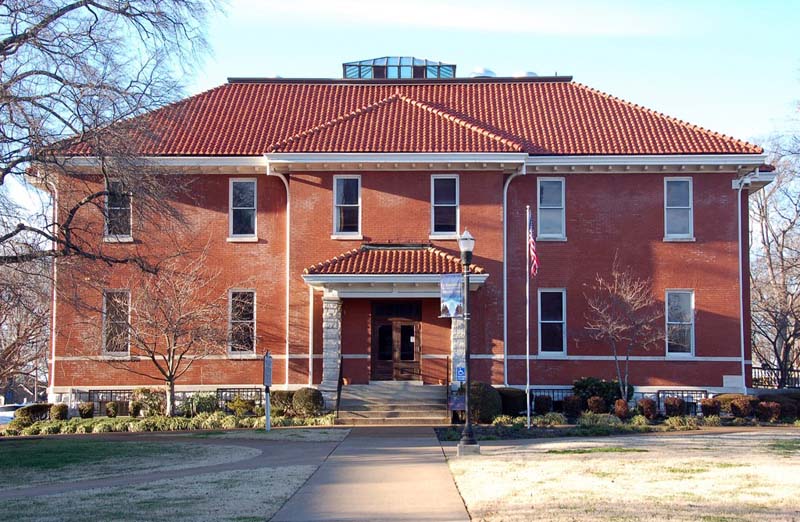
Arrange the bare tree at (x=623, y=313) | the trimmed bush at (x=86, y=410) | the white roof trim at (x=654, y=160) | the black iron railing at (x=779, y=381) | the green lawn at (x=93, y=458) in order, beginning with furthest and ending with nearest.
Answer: the black iron railing at (x=779, y=381) → the white roof trim at (x=654, y=160) → the bare tree at (x=623, y=313) → the trimmed bush at (x=86, y=410) → the green lawn at (x=93, y=458)

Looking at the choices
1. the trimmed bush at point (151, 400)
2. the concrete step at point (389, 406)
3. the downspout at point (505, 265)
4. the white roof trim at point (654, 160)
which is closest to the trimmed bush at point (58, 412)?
the trimmed bush at point (151, 400)

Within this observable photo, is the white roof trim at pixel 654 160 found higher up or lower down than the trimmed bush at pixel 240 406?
higher up

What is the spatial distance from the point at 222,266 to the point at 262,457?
13222 millimetres

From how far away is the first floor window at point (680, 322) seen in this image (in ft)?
102

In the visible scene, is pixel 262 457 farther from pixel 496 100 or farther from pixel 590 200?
pixel 496 100

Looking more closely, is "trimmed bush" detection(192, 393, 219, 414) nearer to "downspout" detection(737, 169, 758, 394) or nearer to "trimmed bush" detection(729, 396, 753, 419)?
"trimmed bush" detection(729, 396, 753, 419)

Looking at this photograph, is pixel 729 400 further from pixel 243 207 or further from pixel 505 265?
pixel 243 207

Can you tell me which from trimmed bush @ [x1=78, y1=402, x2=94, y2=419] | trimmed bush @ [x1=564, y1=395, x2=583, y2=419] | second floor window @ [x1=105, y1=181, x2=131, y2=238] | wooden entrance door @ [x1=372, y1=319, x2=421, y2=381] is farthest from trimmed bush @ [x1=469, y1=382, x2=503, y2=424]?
trimmed bush @ [x1=78, y1=402, x2=94, y2=419]

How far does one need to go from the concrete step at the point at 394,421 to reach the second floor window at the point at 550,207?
825 cm

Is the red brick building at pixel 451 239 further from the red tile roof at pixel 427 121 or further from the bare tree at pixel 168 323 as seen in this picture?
the bare tree at pixel 168 323

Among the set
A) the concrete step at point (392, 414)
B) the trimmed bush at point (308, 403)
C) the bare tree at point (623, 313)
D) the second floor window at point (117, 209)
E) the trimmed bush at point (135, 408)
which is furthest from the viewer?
the bare tree at point (623, 313)

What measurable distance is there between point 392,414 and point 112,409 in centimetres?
905

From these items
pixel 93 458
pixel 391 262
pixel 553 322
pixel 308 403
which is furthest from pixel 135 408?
pixel 553 322

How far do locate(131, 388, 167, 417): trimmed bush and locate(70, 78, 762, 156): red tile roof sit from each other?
754 centimetres
